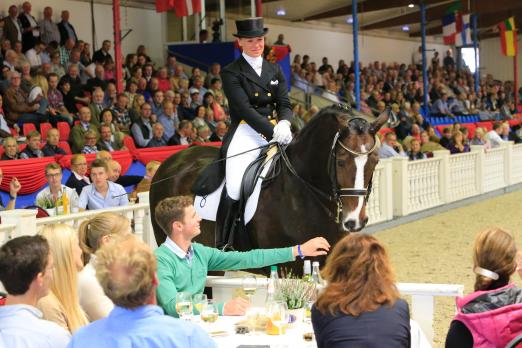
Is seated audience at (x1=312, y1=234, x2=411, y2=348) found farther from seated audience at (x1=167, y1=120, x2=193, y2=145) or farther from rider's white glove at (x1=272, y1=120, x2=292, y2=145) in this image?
seated audience at (x1=167, y1=120, x2=193, y2=145)

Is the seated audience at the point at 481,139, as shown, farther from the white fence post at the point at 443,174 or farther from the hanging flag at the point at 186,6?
the hanging flag at the point at 186,6

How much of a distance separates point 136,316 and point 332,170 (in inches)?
140

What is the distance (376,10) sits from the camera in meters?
29.7

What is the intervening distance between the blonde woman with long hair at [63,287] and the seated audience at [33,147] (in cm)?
768

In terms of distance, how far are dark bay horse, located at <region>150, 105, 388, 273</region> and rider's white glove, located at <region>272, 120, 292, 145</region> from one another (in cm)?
7

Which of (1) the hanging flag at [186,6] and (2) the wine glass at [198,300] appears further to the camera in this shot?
(1) the hanging flag at [186,6]

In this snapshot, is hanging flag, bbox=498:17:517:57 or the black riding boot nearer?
the black riding boot

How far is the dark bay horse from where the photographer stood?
6.01 m

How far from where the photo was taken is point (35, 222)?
7082 mm

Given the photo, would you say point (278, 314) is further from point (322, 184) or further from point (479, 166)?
point (479, 166)

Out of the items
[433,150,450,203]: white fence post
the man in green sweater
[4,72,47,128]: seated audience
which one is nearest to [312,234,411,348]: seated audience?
the man in green sweater

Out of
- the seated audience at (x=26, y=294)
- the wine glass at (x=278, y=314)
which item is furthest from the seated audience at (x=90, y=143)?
the seated audience at (x=26, y=294)

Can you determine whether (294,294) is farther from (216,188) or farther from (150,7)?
(150,7)

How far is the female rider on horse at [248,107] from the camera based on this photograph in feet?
21.3
